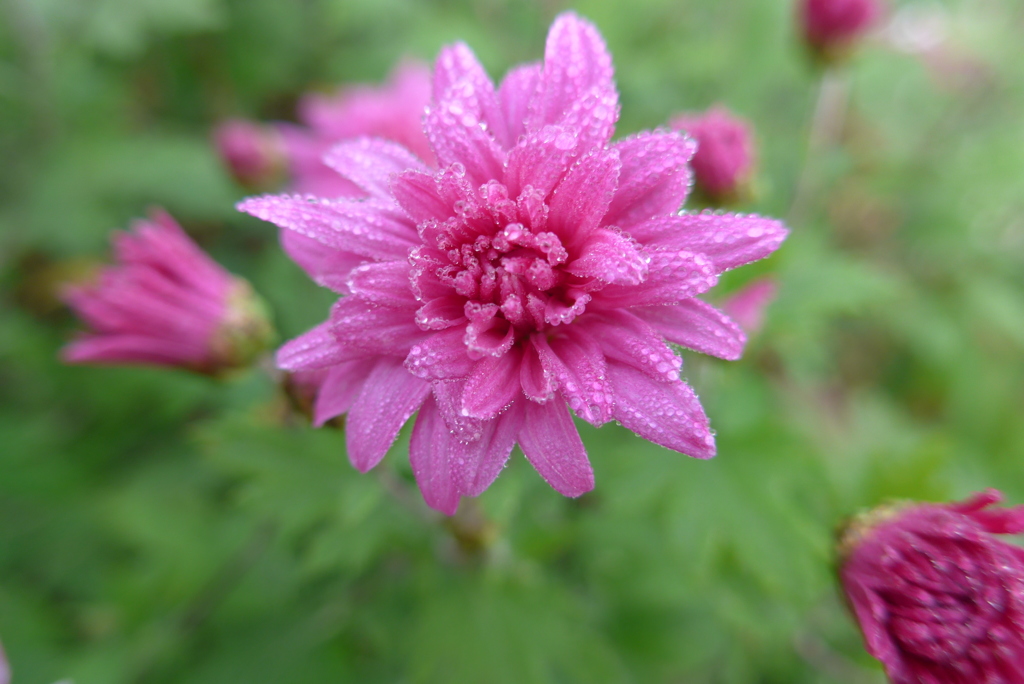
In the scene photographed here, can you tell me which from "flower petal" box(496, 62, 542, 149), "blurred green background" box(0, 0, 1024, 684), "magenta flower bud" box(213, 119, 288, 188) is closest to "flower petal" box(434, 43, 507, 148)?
"flower petal" box(496, 62, 542, 149)

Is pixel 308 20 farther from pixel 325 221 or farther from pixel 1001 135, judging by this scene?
pixel 1001 135

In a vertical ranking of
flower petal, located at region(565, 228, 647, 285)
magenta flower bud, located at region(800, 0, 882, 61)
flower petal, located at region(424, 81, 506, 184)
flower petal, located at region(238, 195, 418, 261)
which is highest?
magenta flower bud, located at region(800, 0, 882, 61)

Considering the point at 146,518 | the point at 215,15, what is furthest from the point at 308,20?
the point at 146,518

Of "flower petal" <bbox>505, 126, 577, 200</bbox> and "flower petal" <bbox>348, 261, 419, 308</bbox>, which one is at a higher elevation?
"flower petal" <bbox>505, 126, 577, 200</bbox>

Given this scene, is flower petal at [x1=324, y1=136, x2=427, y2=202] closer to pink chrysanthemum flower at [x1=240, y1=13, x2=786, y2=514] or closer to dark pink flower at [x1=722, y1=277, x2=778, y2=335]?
pink chrysanthemum flower at [x1=240, y1=13, x2=786, y2=514]

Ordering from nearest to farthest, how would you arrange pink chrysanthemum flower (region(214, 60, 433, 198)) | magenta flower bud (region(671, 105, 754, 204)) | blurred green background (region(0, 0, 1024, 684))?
magenta flower bud (region(671, 105, 754, 204)) < blurred green background (region(0, 0, 1024, 684)) < pink chrysanthemum flower (region(214, 60, 433, 198))

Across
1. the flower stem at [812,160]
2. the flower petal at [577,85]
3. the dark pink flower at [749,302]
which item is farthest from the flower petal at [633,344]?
the flower stem at [812,160]
